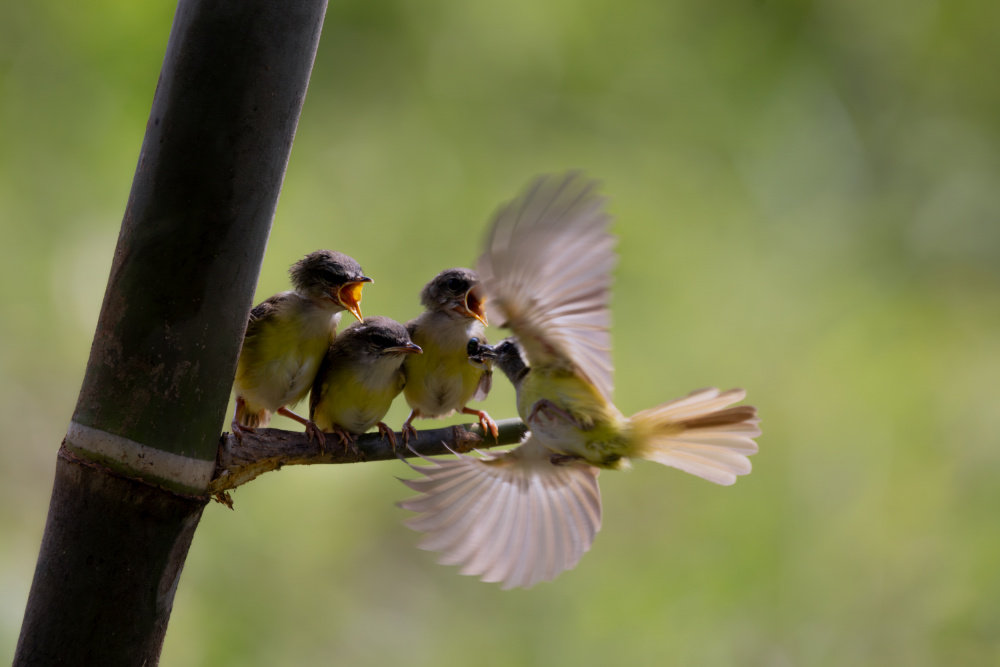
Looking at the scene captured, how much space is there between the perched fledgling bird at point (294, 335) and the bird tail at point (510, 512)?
425 millimetres

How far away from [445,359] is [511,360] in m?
0.51

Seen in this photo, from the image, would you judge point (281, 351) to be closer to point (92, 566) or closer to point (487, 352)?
point (487, 352)

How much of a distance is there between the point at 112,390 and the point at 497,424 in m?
0.95

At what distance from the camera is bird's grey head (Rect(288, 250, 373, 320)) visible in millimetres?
2246

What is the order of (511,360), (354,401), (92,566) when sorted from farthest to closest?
(354,401)
(511,360)
(92,566)

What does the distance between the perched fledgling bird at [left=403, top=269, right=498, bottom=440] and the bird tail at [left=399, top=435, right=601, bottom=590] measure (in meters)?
0.35

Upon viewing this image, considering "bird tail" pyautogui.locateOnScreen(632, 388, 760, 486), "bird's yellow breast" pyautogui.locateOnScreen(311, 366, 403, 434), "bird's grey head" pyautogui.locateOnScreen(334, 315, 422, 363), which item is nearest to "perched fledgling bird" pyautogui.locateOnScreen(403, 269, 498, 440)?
"bird's grey head" pyautogui.locateOnScreen(334, 315, 422, 363)

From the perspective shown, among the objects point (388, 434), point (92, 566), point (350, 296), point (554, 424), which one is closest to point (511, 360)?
point (554, 424)

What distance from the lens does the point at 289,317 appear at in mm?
2217

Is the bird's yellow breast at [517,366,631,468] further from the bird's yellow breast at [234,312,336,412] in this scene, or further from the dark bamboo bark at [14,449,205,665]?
the dark bamboo bark at [14,449,205,665]

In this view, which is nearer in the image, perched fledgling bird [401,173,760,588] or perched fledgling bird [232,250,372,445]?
perched fledgling bird [401,173,760,588]

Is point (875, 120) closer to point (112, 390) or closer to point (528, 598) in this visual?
point (528, 598)

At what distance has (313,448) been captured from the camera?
1634 millimetres

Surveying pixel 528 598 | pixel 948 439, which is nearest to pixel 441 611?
pixel 528 598
